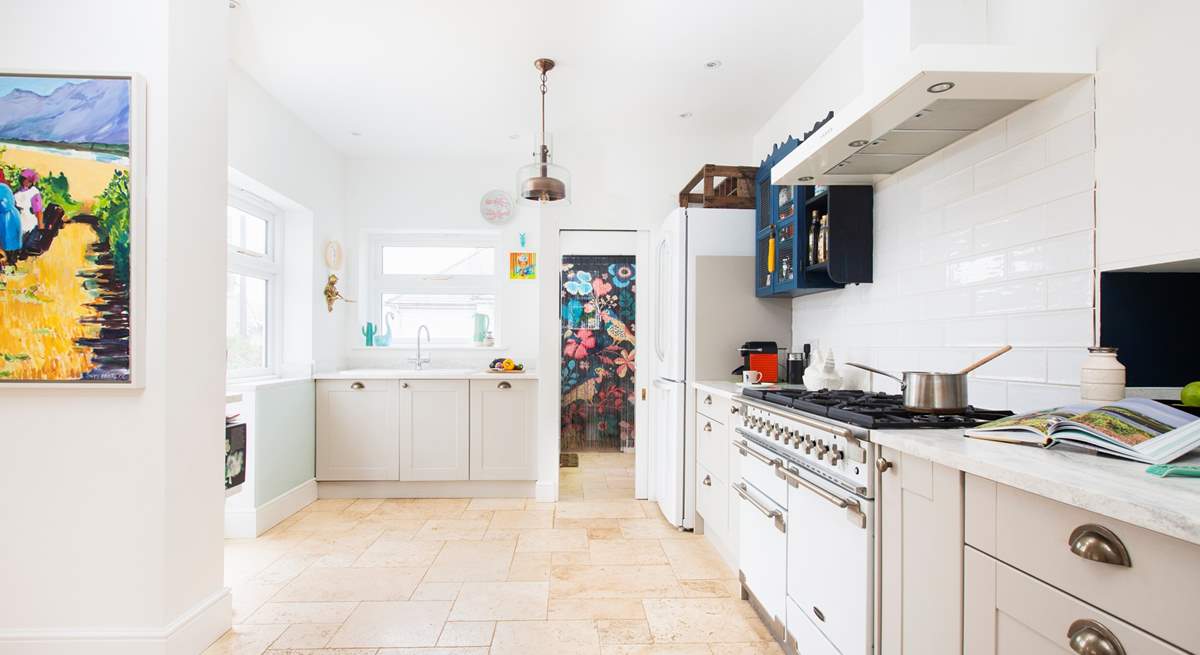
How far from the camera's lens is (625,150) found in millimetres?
4340

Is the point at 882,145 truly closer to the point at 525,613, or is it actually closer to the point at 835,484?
the point at 835,484

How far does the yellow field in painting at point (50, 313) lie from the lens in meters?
1.92

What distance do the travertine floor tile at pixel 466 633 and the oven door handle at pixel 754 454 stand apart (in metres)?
1.23

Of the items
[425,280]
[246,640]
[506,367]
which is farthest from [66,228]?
[425,280]

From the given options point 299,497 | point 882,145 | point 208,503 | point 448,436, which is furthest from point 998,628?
point 299,497

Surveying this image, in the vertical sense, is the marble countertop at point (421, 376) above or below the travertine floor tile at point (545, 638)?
above

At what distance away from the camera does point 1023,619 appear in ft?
3.38

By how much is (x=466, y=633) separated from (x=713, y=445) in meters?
1.55

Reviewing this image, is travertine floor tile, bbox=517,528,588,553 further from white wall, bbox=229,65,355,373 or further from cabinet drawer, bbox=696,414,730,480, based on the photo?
white wall, bbox=229,65,355,373

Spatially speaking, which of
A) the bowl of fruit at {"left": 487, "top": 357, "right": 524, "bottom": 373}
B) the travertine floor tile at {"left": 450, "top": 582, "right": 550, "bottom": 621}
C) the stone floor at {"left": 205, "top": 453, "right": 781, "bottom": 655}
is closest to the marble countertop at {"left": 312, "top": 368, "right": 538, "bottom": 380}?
the bowl of fruit at {"left": 487, "top": 357, "right": 524, "bottom": 373}

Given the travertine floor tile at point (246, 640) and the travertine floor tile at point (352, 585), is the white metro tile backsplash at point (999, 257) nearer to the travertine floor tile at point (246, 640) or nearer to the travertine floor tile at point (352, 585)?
the travertine floor tile at point (352, 585)

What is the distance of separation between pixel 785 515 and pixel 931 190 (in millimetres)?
1317

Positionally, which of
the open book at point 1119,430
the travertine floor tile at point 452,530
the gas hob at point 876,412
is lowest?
the travertine floor tile at point 452,530

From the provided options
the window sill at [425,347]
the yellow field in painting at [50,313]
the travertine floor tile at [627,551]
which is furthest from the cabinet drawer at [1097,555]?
the window sill at [425,347]
